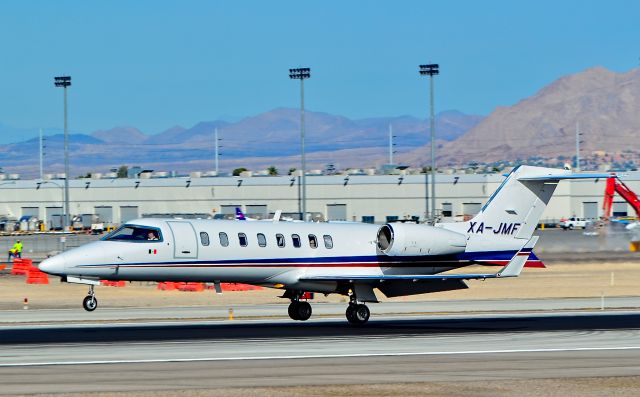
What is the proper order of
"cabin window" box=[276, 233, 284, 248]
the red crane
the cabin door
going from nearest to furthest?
the cabin door
"cabin window" box=[276, 233, 284, 248]
the red crane

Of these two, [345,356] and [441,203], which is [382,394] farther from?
[441,203]

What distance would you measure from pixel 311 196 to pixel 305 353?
9810cm

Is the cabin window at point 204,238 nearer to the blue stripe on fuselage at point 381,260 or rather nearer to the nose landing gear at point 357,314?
the blue stripe on fuselage at point 381,260

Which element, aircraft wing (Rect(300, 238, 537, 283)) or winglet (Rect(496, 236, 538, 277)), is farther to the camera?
winglet (Rect(496, 236, 538, 277))

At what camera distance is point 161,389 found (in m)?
20.1

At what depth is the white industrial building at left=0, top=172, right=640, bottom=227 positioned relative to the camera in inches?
4776

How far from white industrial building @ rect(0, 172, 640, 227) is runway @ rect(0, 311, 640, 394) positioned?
86.0 meters

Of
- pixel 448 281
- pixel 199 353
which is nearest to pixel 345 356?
pixel 199 353

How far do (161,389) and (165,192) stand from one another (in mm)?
107488

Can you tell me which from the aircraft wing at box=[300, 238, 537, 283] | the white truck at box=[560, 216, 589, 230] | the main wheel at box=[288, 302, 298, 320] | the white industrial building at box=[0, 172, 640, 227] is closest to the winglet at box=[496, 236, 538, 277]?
Answer: the aircraft wing at box=[300, 238, 537, 283]

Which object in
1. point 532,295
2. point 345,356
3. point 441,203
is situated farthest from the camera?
point 441,203

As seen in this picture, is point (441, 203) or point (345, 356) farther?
point (441, 203)

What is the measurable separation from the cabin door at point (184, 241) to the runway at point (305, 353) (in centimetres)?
210

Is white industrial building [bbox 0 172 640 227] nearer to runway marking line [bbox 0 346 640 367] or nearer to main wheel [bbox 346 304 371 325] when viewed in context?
main wheel [bbox 346 304 371 325]
